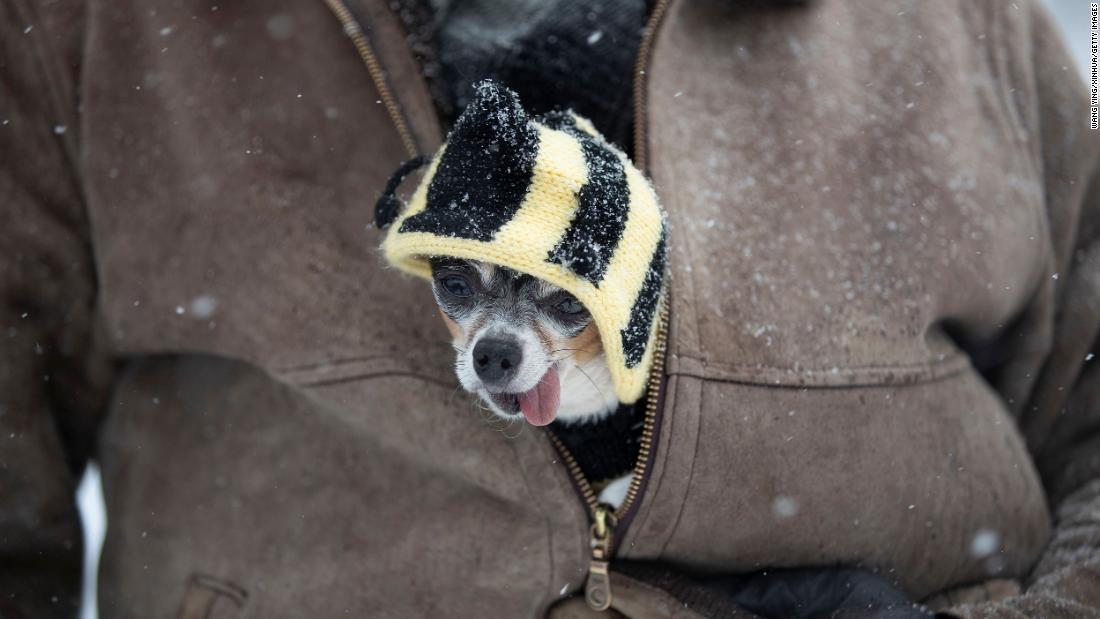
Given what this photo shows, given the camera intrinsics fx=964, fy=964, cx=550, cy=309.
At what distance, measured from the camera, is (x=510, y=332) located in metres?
1.41

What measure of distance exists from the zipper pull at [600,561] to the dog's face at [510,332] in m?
0.18

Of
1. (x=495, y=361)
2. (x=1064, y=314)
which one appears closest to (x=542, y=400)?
(x=495, y=361)

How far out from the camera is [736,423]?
1.43m

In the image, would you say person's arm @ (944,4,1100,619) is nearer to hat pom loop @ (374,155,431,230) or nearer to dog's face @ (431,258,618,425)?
dog's face @ (431,258,618,425)

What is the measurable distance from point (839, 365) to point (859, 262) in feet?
0.57

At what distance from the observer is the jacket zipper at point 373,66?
4.83 feet

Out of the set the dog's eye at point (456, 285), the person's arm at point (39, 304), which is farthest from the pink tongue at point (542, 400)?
the person's arm at point (39, 304)

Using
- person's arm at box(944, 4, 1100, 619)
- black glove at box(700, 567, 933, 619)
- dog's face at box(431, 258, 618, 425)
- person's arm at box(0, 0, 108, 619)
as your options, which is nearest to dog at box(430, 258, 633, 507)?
dog's face at box(431, 258, 618, 425)

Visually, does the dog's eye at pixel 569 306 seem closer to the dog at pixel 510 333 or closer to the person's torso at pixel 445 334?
the dog at pixel 510 333

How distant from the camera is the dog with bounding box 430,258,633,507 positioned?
1381 mm

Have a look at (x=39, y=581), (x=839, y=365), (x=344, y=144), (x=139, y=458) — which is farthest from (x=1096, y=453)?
(x=39, y=581)

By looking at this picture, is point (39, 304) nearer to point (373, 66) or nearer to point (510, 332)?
point (373, 66)

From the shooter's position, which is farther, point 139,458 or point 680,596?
point 139,458

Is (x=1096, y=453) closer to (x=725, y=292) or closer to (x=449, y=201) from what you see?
(x=725, y=292)
